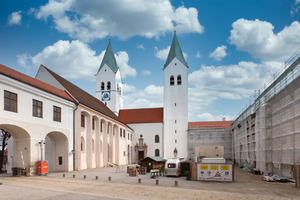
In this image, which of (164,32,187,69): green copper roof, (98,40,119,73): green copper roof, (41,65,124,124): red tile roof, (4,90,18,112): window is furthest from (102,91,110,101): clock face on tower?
(4,90,18,112): window

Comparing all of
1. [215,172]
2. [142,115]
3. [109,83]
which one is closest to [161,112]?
[142,115]

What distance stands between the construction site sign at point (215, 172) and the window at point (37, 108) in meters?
15.2

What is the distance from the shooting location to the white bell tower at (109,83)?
63.2m

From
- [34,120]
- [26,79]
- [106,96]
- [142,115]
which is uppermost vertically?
[106,96]

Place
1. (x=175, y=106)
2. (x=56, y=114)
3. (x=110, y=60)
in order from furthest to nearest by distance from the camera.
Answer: (x=110, y=60) < (x=175, y=106) < (x=56, y=114)

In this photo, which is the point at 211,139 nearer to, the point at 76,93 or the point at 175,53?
the point at 175,53

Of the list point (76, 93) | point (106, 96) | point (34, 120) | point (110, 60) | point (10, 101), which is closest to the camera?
point (10, 101)

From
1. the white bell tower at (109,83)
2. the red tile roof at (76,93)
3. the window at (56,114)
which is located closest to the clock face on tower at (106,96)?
the white bell tower at (109,83)

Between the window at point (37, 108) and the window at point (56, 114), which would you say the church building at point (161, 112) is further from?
the window at point (37, 108)

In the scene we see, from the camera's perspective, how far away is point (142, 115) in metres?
64.0

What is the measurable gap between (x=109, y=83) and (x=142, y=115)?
10.5m

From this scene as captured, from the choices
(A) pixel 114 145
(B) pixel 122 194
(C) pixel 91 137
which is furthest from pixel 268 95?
(A) pixel 114 145

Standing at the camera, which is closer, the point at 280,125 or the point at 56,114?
the point at 280,125

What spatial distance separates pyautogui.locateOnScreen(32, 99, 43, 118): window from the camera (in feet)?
82.6
